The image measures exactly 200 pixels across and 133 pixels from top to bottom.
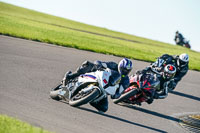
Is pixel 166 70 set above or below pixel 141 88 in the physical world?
above

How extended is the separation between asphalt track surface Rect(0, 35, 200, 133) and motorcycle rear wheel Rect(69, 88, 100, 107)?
0.18m

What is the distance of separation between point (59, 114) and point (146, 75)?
3.77 metres

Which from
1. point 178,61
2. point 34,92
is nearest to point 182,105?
point 178,61

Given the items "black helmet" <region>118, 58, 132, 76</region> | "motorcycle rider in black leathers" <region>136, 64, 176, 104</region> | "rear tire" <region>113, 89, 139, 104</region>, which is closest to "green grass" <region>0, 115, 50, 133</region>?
"black helmet" <region>118, 58, 132, 76</region>

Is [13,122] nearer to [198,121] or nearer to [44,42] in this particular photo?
[198,121]

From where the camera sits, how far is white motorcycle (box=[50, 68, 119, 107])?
7863mm

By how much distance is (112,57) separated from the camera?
18.9 m

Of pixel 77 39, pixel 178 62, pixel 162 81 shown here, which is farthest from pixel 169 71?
pixel 77 39

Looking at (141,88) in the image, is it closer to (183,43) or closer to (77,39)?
(77,39)

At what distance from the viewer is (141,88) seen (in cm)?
1028

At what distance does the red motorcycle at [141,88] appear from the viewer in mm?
10211

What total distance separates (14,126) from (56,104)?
2.58m

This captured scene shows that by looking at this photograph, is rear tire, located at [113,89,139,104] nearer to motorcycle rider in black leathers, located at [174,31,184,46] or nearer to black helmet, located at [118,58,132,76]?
black helmet, located at [118,58,132,76]

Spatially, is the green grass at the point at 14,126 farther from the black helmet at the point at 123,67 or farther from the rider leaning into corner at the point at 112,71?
the black helmet at the point at 123,67
